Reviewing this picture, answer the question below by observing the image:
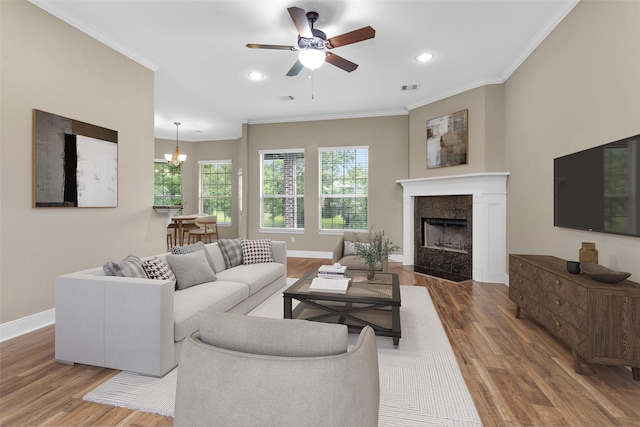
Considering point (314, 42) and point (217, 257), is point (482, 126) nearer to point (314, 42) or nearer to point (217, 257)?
point (314, 42)

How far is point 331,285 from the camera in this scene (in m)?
2.80

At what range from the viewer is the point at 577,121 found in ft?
9.35

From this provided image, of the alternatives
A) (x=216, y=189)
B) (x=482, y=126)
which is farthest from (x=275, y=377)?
(x=216, y=189)

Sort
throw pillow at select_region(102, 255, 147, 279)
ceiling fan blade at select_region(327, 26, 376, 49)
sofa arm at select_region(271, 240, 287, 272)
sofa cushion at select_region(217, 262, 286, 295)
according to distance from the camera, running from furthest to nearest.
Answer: sofa arm at select_region(271, 240, 287, 272) < sofa cushion at select_region(217, 262, 286, 295) < ceiling fan blade at select_region(327, 26, 376, 49) < throw pillow at select_region(102, 255, 147, 279)

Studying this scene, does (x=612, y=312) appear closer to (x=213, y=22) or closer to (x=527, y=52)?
(x=527, y=52)

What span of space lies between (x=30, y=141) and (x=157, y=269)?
1.75 m

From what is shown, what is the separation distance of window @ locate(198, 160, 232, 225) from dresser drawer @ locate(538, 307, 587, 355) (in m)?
7.45

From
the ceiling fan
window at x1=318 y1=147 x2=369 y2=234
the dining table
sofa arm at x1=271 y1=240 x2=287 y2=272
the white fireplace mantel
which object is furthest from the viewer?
the dining table

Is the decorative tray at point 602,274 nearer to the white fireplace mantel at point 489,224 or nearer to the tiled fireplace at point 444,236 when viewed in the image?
the white fireplace mantel at point 489,224

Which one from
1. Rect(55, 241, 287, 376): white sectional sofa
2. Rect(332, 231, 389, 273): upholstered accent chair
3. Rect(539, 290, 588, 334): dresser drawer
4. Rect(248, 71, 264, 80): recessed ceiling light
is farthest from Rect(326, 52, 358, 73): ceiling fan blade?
Rect(539, 290, 588, 334): dresser drawer

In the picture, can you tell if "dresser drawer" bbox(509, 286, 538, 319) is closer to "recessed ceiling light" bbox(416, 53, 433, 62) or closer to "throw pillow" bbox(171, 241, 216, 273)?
"recessed ceiling light" bbox(416, 53, 433, 62)

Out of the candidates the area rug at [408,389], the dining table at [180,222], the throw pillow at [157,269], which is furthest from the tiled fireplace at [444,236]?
the dining table at [180,222]

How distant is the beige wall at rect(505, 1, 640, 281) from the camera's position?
7.50 feet

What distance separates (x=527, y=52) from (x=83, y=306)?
524cm
